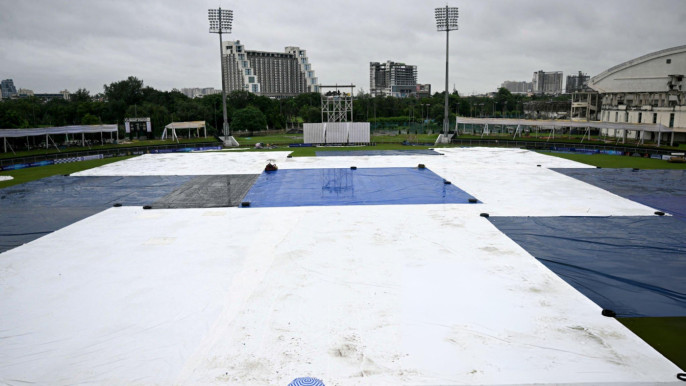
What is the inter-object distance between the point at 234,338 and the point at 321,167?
83.7ft

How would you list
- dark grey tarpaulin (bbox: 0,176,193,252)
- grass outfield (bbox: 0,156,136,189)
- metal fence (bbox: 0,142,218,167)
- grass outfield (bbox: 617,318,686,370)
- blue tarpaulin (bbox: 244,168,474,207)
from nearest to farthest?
grass outfield (bbox: 617,318,686,370) < dark grey tarpaulin (bbox: 0,176,193,252) < blue tarpaulin (bbox: 244,168,474,207) < grass outfield (bbox: 0,156,136,189) < metal fence (bbox: 0,142,218,167)

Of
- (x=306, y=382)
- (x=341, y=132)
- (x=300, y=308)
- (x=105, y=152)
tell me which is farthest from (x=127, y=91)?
(x=306, y=382)

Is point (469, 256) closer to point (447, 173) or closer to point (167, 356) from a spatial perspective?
point (167, 356)

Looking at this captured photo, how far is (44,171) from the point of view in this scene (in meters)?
34.8

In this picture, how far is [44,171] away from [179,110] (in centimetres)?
5451

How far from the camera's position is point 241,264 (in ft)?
45.2

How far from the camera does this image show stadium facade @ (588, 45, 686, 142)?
57.0 metres

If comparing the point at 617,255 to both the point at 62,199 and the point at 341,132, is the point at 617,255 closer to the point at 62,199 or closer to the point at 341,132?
the point at 62,199

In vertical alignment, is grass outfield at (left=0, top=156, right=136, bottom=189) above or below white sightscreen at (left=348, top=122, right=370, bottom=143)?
below

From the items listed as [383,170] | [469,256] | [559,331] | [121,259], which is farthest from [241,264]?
[383,170]

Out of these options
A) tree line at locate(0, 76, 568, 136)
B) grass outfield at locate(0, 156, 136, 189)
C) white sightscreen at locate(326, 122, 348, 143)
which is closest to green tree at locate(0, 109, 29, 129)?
tree line at locate(0, 76, 568, 136)

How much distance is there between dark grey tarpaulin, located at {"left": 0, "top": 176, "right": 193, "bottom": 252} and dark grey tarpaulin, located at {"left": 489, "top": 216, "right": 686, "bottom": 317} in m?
18.2

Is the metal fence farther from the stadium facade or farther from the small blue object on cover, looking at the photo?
the stadium facade

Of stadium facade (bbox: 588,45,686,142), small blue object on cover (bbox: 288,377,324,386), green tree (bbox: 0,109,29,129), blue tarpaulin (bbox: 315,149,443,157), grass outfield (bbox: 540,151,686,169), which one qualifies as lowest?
small blue object on cover (bbox: 288,377,324,386)
